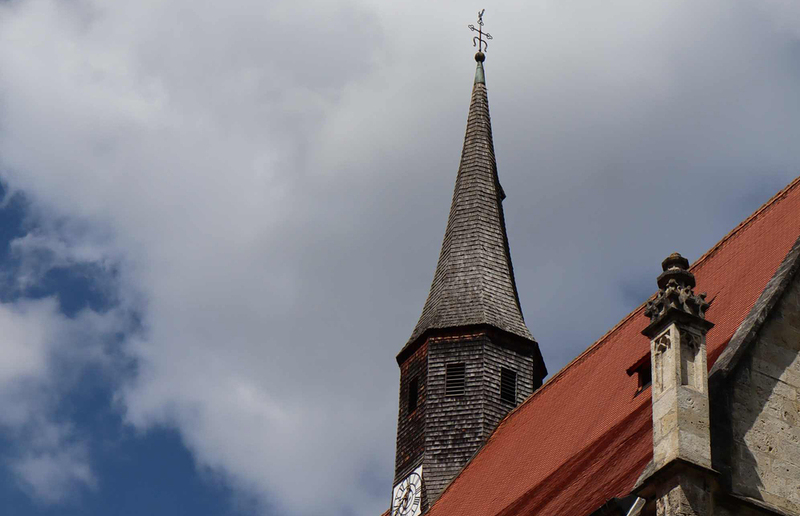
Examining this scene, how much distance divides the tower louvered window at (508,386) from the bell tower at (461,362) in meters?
0.02

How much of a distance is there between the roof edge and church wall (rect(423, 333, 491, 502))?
11.2 m

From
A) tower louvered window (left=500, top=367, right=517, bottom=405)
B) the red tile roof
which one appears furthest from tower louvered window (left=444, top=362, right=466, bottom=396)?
the red tile roof

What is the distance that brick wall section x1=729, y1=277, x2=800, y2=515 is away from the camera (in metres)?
12.7

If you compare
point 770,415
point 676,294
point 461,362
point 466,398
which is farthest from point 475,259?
point 770,415

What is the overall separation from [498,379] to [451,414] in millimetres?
1068

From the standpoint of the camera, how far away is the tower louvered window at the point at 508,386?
→ 26.0m

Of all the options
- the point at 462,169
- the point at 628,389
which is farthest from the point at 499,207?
the point at 628,389

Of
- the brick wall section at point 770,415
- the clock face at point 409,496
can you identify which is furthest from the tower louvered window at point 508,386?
the brick wall section at point 770,415

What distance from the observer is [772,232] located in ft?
62.6

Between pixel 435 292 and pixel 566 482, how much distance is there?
388 inches

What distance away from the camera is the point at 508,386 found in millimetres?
26203

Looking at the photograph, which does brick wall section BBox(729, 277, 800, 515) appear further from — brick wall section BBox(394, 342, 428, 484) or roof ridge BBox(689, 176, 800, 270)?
brick wall section BBox(394, 342, 428, 484)

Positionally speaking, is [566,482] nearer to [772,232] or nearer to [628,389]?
[628,389]

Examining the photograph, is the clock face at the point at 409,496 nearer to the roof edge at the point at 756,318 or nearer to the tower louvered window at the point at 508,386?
the tower louvered window at the point at 508,386
